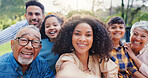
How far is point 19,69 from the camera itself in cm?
175

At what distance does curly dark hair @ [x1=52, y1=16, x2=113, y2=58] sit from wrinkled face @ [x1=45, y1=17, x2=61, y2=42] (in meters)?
0.37

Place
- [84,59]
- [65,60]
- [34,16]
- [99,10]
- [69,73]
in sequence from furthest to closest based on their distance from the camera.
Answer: [99,10] < [34,16] < [84,59] < [65,60] < [69,73]

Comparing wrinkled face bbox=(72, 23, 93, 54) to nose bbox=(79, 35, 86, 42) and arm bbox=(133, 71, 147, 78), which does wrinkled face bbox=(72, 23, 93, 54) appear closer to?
nose bbox=(79, 35, 86, 42)

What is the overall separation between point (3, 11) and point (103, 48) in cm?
2505

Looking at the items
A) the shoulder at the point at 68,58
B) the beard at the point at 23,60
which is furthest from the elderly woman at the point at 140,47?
the beard at the point at 23,60

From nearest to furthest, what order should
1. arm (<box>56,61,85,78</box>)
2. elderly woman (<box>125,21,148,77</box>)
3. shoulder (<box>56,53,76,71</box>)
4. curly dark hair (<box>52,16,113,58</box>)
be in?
arm (<box>56,61,85,78</box>) → shoulder (<box>56,53,76,71</box>) → curly dark hair (<box>52,16,113,58</box>) → elderly woman (<box>125,21,148,77</box>)

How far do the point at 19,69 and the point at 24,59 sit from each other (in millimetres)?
151

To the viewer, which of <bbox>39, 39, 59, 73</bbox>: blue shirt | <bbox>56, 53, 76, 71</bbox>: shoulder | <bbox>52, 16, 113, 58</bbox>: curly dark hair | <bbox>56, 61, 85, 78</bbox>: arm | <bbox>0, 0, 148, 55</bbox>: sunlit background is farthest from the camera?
<bbox>0, 0, 148, 55</bbox>: sunlit background

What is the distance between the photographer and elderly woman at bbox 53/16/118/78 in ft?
5.81

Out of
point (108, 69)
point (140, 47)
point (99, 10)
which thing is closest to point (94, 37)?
point (108, 69)

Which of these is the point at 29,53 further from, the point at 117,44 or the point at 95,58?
the point at 117,44

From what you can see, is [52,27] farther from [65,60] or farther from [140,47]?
[140,47]

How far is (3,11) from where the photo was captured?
22.8 m

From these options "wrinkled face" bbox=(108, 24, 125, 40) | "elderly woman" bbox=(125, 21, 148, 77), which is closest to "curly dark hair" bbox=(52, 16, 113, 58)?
"wrinkled face" bbox=(108, 24, 125, 40)
